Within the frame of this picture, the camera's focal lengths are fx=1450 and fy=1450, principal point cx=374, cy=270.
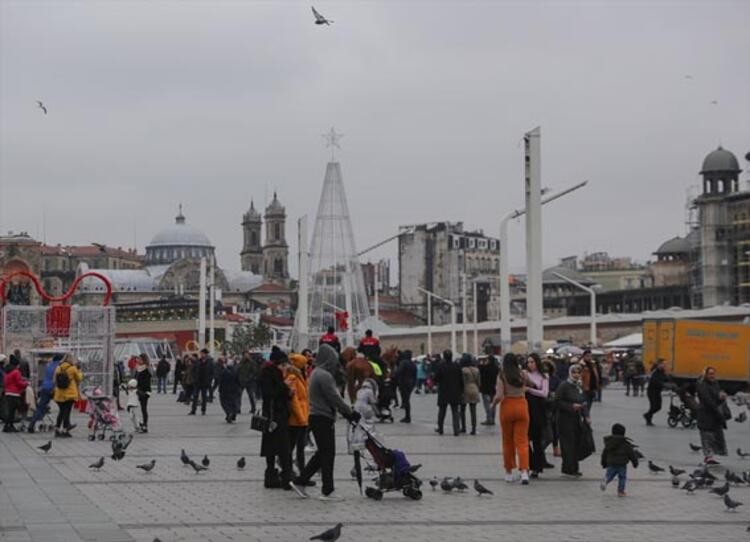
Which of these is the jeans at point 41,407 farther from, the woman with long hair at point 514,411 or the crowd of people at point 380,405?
the woman with long hair at point 514,411

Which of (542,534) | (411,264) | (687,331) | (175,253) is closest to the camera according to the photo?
(542,534)

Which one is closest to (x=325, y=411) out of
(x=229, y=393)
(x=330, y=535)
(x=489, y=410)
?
(x=330, y=535)

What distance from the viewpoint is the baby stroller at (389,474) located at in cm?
1623

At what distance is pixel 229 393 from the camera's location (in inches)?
1288

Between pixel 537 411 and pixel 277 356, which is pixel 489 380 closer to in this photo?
pixel 537 411

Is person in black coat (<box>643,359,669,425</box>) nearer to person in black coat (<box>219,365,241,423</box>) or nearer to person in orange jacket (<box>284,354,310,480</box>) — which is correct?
person in black coat (<box>219,365,241,423</box>)

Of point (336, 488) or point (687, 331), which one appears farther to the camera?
point (687, 331)

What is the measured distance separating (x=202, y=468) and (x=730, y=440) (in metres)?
12.9

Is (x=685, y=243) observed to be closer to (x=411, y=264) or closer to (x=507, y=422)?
(x=411, y=264)

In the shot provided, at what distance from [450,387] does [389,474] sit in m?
11.8

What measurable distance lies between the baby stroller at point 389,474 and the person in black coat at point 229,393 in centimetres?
1603

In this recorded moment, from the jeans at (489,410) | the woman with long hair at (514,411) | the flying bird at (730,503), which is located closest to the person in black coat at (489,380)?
the jeans at (489,410)

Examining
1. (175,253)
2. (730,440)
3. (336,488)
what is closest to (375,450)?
(336,488)

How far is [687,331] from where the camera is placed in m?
50.1
